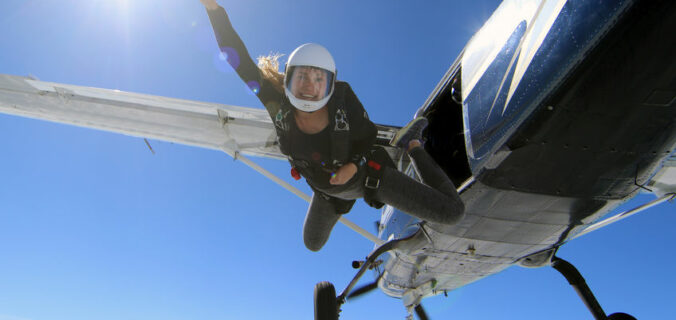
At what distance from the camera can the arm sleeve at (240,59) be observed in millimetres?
3027

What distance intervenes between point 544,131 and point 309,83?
168 centimetres

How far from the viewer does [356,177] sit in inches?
118

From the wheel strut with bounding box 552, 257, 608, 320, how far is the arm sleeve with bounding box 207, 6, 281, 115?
13.4ft

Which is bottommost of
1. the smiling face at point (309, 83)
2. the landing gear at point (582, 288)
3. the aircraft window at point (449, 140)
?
the landing gear at point (582, 288)

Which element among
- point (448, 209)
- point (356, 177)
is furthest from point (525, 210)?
point (356, 177)

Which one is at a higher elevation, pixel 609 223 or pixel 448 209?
pixel 609 223

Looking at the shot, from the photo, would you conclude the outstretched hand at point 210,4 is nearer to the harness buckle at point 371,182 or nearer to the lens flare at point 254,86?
the lens flare at point 254,86

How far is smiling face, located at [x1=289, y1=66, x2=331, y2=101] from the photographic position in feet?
9.10

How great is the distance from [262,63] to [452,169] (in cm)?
265

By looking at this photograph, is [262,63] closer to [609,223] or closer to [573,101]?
[573,101]

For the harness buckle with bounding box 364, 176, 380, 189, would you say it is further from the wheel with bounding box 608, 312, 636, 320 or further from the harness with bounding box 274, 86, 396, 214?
the wheel with bounding box 608, 312, 636, 320

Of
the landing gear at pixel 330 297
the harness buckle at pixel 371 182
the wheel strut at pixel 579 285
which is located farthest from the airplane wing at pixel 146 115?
the harness buckle at pixel 371 182

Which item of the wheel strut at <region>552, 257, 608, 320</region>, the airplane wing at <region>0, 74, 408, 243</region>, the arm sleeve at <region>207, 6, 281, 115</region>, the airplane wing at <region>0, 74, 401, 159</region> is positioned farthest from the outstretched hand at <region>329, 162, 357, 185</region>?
the wheel strut at <region>552, 257, 608, 320</region>

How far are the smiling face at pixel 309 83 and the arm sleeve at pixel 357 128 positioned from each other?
1.00ft
